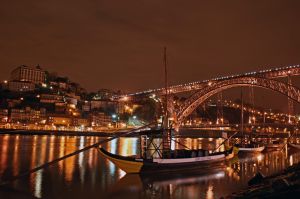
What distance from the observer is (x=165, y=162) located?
18469 mm

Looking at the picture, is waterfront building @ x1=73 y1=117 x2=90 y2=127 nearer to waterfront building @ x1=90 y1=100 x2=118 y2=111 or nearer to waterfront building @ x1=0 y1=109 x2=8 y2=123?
waterfront building @ x1=90 y1=100 x2=118 y2=111

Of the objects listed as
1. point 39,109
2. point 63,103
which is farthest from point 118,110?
point 39,109

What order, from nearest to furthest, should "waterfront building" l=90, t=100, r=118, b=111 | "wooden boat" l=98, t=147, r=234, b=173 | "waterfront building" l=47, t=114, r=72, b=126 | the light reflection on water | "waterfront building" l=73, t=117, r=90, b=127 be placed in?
the light reflection on water < "wooden boat" l=98, t=147, r=234, b=173 < "waterfront building" l=47, t=114, r=72, b=126 < "waterfront building" l=73, t=117, r=90, b=127 < "waterfront building" l=90, t=100, r=118, b=111

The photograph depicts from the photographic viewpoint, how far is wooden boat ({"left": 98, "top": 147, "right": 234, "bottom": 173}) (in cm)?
1762

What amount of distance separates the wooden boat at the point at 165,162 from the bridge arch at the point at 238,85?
25.6 meters

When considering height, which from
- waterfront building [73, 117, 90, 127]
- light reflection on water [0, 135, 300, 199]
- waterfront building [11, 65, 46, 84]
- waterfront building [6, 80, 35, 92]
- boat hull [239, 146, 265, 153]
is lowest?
light reflection on water [0, 135, 300, 199]

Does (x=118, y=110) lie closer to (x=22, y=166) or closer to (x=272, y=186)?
(x=22, y=166)

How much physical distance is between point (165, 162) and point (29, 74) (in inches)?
5106

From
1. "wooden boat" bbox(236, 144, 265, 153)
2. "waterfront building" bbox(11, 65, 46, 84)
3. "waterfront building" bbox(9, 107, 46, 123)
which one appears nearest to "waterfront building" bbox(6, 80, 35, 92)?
"waterfront building" bbox(11, 65, 46, 84)

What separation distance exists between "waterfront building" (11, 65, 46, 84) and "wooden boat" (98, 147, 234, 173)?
12619 cm

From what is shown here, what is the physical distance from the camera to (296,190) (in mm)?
9773

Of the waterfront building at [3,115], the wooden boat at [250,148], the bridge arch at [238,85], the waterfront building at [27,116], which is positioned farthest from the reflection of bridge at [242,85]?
the waterfront building at [3,115]

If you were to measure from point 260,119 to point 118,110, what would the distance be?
45823 mm

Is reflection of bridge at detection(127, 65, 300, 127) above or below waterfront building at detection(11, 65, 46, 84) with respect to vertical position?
below
